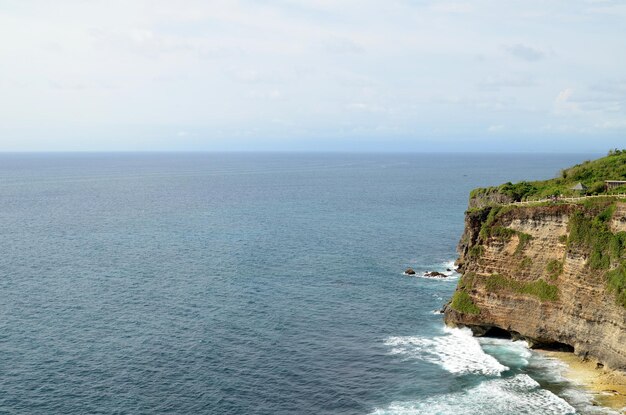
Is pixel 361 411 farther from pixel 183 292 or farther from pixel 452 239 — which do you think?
pixel 452 239

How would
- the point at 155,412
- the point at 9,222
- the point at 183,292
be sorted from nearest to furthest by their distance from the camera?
the point at 155,412 → the point at 183,292 → the point at 9,222

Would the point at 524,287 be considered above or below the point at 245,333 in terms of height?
above

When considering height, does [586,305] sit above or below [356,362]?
→ above

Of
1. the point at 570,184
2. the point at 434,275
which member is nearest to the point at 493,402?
the point at 570,184

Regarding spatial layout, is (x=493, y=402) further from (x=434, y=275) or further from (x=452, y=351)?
(x=434, y=275)

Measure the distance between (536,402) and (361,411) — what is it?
618 inches

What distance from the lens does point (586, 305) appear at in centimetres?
6000

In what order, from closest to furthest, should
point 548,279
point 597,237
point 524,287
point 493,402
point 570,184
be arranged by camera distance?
point 493,402, point 597,237, point 548,279, point 524,287, point 570,184

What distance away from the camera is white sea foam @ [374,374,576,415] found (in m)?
52.4

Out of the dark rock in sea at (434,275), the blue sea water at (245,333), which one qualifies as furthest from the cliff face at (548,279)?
the dark rock in sea at (434,275)

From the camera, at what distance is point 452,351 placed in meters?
65.9

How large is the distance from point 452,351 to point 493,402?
11.9 metres

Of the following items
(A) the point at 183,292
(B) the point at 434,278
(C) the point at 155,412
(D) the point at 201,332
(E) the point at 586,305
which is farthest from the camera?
(B) the point at 434,278

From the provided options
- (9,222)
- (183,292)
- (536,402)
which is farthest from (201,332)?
(9,222)
